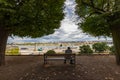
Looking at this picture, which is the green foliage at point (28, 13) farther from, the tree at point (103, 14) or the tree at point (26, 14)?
the tree at point (103, 14)

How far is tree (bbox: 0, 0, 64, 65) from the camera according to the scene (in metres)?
14.6

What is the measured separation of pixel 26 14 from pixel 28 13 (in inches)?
9.0

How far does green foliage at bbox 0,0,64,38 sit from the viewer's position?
14.6 m

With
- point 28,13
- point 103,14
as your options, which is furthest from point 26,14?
point 103,14

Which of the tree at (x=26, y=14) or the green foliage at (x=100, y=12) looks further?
the tree at (x=26, y=14)

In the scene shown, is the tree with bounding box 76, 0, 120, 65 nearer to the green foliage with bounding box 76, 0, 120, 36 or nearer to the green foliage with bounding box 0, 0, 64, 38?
the green foliage with bounding box 76, 0, 120, 36

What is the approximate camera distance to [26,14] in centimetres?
1508

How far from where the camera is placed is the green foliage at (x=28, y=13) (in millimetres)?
14554

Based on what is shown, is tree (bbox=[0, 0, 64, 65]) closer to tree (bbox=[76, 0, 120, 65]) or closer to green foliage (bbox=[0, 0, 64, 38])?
green foliage (bbox=[0, 0, 64, 38])

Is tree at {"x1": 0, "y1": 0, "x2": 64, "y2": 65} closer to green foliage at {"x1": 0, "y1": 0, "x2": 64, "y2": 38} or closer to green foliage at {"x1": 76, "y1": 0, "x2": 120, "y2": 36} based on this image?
green foliage at {"x1": 0, "y1": 0, "x2": 64, "y2": 38}

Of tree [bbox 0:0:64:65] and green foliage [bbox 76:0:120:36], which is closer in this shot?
green foliage [bbox 76:0:120:36]

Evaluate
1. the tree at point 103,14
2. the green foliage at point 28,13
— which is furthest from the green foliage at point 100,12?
the green foliage at point 28,13

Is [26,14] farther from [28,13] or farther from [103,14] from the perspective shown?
[103,14]

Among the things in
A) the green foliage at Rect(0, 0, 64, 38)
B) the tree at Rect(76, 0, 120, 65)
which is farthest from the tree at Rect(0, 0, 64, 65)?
the tree at Rect(76, 0, 120, 65)
